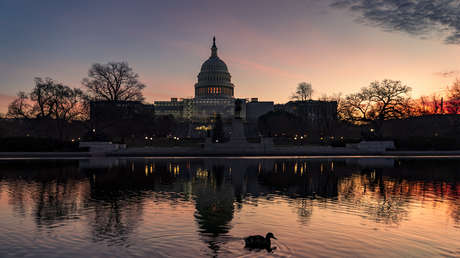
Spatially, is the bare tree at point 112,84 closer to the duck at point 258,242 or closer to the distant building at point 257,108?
the duck at point 258,242

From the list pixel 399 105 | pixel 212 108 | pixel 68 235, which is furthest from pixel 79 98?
pixel 212 108

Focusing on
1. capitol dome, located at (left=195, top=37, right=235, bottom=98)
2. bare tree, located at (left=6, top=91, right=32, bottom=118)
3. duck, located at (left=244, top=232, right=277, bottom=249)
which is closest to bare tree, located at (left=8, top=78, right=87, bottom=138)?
bare tree, located at (left=6, top=91, right=32, bottom=118)

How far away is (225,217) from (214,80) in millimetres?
142771

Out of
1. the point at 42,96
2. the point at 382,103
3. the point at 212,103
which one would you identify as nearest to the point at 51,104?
the point at 42,96

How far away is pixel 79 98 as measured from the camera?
201 ft

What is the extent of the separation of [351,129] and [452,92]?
26.4 meters

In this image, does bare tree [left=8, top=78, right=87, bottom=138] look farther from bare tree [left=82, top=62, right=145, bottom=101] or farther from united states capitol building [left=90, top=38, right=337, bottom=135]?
united states capitol building [left=90, top=38, right=337, bottom=135]

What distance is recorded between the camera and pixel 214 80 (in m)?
153

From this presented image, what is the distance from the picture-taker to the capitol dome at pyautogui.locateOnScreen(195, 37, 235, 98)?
153125 mm

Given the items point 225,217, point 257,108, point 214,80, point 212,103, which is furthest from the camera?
point 257,108

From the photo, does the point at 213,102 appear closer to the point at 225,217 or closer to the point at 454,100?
the point at 454,100

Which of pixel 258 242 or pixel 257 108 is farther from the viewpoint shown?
pixel 257 108

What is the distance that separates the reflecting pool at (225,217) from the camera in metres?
9.00

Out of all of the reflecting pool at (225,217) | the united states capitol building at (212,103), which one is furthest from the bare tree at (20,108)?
the united states capitol building at (212,103)
